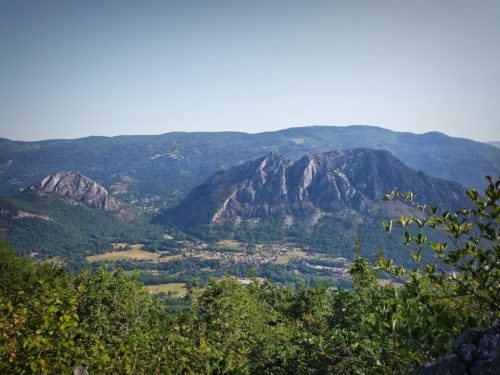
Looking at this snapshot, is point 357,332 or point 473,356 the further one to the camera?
point 357,332

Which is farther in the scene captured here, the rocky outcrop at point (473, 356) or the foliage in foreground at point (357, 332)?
the foliage in foreground at point (357, 332)

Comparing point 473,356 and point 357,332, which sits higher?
point 473,356

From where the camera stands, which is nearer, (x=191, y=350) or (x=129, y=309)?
(x=191, y=350)

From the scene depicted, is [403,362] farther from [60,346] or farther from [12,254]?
[12,254]

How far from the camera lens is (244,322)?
3428cm

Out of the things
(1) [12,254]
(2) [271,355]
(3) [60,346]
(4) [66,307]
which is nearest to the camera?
(3) [60,346]

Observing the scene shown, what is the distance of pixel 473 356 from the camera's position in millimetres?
7227

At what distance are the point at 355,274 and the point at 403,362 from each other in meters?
37.0

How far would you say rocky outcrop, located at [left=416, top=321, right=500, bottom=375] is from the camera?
699 cm

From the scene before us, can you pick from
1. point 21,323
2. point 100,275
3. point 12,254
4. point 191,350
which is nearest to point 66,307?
point 21,323

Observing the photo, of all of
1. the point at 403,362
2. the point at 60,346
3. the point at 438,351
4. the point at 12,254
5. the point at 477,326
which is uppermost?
the point at 477,326

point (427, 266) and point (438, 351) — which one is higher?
point (427, 266)

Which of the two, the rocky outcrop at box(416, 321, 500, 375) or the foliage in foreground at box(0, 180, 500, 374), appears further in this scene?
the foliage in foreground at box(0, 180, 500, 374)

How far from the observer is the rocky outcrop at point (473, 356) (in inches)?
275
